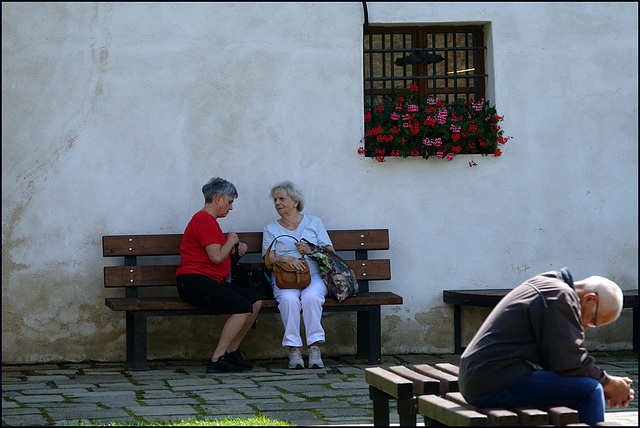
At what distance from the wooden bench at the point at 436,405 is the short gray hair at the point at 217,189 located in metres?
2.86

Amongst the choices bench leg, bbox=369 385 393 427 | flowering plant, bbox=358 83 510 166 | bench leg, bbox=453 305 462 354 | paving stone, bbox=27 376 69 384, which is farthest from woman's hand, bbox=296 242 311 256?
bench leg, bbox=369 385 393 427

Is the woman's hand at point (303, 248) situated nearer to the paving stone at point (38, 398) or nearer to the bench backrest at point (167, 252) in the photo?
the bench backrest at point (167, 252)

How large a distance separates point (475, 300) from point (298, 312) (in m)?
1.47

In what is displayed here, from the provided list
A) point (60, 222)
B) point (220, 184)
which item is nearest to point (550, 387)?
point (220, 184)

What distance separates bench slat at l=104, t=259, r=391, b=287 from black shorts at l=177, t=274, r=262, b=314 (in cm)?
44

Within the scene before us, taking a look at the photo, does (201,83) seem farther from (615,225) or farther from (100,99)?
(615,225)

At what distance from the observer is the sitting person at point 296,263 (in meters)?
6.86

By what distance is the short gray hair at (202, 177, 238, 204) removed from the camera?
690cm

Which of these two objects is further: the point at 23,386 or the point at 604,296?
the point at 23,386

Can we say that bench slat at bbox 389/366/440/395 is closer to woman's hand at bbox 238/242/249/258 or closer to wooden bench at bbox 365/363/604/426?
wooden bench at bbox 365/363/604/426

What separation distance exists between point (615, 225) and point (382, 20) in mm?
2729

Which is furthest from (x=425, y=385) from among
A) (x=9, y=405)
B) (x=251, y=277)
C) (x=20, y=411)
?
(x=251, y=277)

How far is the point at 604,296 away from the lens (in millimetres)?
3666

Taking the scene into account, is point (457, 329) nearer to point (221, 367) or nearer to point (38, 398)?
point (221, 367)
